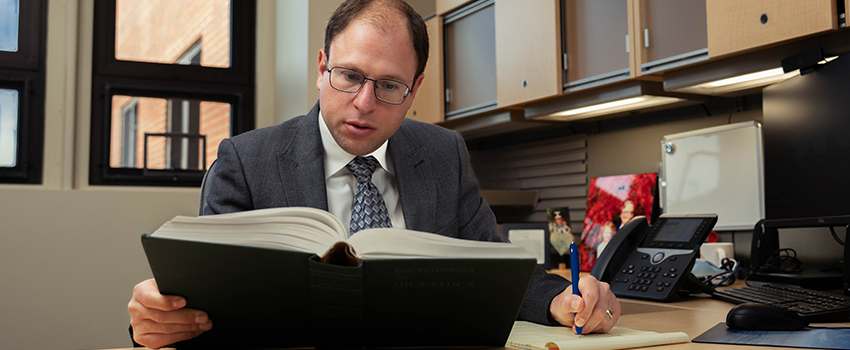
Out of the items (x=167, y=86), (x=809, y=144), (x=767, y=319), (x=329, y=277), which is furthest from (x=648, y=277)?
(x=167, y=86)

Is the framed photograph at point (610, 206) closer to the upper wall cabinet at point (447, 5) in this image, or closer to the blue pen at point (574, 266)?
the upper wall cabinet at point (447, 5)

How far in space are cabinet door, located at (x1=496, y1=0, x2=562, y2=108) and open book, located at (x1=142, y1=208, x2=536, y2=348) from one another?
159cm

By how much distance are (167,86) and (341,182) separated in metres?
2.16

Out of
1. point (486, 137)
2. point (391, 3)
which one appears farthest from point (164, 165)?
point (391, 3)

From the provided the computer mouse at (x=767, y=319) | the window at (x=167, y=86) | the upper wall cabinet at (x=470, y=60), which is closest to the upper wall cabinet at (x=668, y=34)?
the upper wall cabinet at (x=470, y=60)

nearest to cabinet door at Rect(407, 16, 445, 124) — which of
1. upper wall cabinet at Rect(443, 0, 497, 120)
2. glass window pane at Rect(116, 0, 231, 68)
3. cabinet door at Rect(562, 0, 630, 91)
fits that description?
upper wall cabinet at Rect(443, 0, 497, 120)

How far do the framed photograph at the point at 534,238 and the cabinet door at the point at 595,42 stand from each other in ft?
2.13

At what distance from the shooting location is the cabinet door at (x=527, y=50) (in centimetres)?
219

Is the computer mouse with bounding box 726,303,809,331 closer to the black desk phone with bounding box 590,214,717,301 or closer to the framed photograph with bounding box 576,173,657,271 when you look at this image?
the black desk phone with bounding box 590,214,717,301

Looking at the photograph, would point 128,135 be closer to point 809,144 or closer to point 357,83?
point 357,83

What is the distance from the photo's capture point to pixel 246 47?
3.25 metres

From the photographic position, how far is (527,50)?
230 cm

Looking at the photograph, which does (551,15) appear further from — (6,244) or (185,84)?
(6,244)

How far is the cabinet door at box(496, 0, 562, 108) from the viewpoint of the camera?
2.19m
